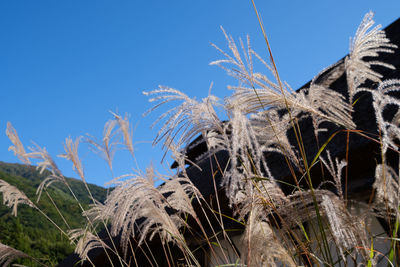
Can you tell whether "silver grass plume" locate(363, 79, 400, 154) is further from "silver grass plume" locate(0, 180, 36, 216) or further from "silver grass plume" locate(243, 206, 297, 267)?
"silver grass plume" locate(0, 180, 36, 216)

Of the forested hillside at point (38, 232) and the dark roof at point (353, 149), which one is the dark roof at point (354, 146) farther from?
the forested hillside at point (38, 232)

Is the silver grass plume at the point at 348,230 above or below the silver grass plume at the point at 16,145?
below

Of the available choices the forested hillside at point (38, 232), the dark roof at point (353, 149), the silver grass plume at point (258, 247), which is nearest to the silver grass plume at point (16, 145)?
the forested hillside at point (38, 232)

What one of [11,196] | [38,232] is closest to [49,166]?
[11,196]

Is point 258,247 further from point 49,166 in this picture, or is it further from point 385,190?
point 49,166

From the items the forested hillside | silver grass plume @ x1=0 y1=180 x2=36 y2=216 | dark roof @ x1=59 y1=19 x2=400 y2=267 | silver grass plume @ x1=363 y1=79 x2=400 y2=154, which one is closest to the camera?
silver grass plume @ x1=363 y1=79 x2=400 y2=154

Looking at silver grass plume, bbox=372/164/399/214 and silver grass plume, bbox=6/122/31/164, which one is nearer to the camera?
silver grass plume, bbox=372/164/399/214

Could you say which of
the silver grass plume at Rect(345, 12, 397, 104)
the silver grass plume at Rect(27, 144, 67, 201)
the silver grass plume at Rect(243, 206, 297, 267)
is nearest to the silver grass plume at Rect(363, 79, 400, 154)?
the silver grass plume at Rect(345, 12, 397, 104)

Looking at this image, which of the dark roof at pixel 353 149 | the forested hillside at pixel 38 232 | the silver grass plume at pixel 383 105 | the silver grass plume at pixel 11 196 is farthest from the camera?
the forested hillside at pixel 38 232

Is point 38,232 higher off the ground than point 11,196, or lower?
→ higher

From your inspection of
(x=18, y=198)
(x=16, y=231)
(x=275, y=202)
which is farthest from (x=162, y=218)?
(x=16, y=231)

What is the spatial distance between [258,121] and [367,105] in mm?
1370

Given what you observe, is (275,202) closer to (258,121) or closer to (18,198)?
(258,121)

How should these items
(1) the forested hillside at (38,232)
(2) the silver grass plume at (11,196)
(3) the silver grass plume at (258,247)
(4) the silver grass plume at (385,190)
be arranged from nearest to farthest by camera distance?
(3) the silver grass plume at (258,247), (4) the silver grass plume at (385,190), (2) the silver grass plume at (11,196), (1) the forested hillside at (38,232)
